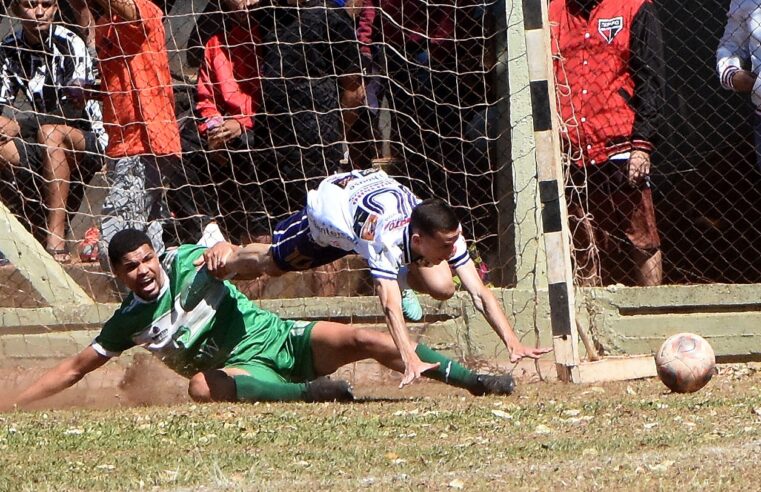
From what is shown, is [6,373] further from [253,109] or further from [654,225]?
[654,225]

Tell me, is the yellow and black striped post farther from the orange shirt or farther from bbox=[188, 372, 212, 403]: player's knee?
the orange shirt

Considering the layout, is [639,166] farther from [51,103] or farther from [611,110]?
[51,103]

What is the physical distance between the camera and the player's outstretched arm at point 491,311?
7629mm

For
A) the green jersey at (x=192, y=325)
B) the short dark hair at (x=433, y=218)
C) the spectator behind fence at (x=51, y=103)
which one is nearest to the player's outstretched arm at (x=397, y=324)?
the short dark hair at (x=433, y=218)

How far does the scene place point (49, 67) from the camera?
959cm

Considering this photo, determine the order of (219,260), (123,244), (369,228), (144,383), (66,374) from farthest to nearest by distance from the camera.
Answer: (144,383) < (219,260) < (66,374) < (123,244) < (369,228)

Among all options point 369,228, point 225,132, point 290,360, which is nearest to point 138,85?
point 225,132

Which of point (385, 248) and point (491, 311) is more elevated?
point (385, 248)

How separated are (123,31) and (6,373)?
257 centimetres

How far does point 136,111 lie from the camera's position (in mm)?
9289

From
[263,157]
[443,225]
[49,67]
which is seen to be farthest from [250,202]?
[443,225]

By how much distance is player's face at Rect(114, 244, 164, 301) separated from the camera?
776 centimetres

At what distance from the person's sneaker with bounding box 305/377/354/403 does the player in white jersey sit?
0.48 metres

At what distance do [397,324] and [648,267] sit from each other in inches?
98.3
